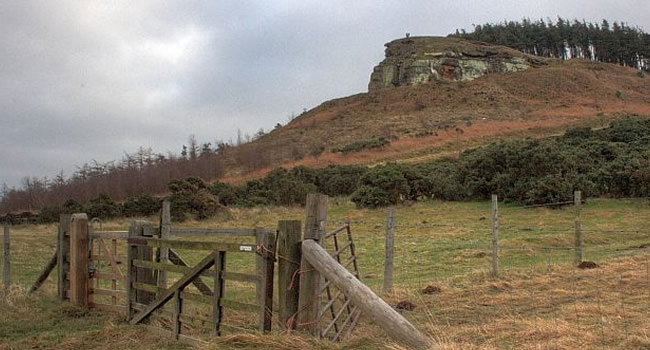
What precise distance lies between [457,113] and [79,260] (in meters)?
67.4

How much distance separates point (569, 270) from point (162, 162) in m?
64.4

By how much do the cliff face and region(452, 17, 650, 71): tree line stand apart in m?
23.9

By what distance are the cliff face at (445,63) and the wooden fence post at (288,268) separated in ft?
284

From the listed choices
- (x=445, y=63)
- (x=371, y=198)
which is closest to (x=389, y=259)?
(x=371, y=198)

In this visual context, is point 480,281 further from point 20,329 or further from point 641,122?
point 641,122

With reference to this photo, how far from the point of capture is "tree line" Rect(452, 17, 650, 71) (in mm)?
116000

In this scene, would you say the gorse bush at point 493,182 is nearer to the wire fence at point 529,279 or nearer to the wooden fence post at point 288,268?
the wire fence at point 529,279

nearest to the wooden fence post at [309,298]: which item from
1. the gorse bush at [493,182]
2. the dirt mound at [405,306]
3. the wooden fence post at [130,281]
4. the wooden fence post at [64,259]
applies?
the dirt mound at [405,306]

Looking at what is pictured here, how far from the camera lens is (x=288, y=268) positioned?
6176 millimetres

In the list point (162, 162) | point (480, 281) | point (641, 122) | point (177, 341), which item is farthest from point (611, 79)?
point (177, 341)

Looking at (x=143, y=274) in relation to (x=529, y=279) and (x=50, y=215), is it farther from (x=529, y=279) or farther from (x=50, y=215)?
(x=50, y=215)

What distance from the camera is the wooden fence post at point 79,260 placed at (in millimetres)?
9633

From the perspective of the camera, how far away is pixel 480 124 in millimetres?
65188

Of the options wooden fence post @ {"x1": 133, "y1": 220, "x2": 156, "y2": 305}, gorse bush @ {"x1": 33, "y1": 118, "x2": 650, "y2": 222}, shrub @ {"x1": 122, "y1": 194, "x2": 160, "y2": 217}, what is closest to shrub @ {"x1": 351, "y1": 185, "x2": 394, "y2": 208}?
gorse bush @ {"x1": 33, "y1": 118, "x2": 650, "y2": 222}
